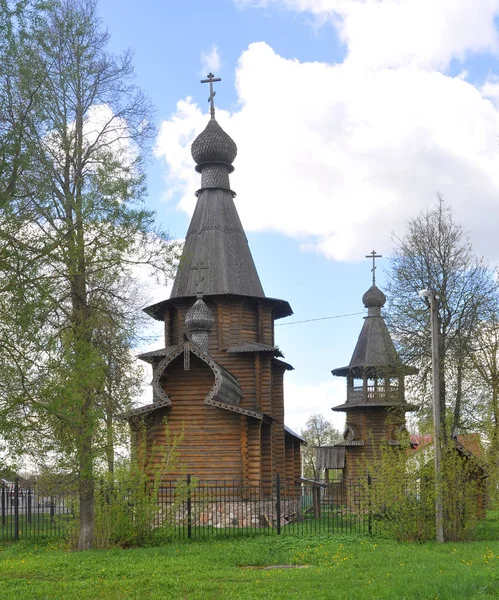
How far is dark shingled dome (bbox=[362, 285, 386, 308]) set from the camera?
35.2 m

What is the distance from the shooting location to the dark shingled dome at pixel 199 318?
24219 millimetres

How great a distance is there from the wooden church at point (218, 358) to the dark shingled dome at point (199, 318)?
0.03 meters

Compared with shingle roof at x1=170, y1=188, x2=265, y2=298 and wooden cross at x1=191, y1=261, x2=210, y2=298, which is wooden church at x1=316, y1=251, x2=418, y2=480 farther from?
wooden cross at x1=191, y1=261, x2=210, y2=298

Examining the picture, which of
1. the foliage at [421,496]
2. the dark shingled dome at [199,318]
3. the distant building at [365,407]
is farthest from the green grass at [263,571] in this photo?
the distant building at [365,407]

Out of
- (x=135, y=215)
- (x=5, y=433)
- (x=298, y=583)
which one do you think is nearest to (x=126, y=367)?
(x=135, y=215)

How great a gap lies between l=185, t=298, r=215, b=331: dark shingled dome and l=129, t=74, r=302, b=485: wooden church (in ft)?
0.11

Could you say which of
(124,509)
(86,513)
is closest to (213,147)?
(124,509)

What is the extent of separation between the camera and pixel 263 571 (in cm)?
1172

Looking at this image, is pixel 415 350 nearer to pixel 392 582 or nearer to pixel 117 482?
pixel 117 482

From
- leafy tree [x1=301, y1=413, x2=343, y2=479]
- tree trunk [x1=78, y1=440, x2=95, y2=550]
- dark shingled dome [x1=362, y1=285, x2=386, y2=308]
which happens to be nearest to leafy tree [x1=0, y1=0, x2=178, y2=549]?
tree trunk [x1=78, y1=440, x2=95, y2=550]

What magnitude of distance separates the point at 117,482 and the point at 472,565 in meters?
7.88

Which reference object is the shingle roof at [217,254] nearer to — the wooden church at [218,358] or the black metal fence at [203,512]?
the wooden church at [218,358]

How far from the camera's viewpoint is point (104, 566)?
1242 centimetres

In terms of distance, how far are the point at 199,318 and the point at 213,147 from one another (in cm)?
690
